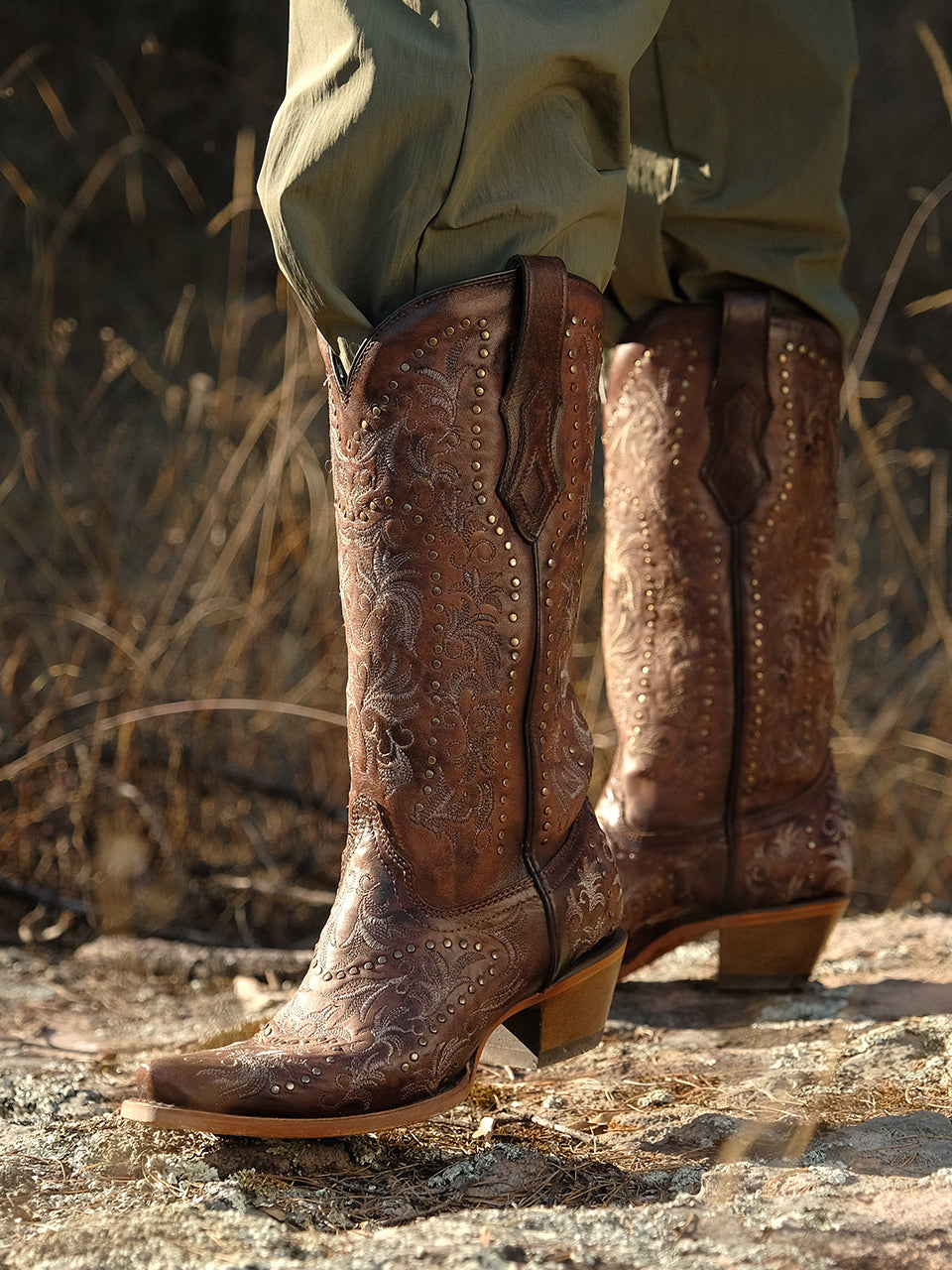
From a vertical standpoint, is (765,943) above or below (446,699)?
below

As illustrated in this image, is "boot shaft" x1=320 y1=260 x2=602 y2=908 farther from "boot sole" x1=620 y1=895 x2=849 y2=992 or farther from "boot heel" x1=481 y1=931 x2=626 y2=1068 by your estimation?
"boot sole" x1=620 y1=895 x2=849 y2=992

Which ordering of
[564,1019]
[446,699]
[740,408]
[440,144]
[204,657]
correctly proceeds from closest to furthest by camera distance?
[440,144] → [446,699] → [564,1019] → [740,408] → [204,657]

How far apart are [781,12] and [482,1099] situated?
133 centimetres

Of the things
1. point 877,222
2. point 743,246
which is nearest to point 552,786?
point 743,246

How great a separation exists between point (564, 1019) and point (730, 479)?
27.5 inches

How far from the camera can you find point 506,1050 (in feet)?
4.30

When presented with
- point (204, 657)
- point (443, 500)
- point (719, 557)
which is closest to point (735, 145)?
point (719, 557)

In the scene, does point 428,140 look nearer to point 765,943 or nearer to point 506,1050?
point 506,1050

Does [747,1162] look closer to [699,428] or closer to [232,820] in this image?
[699,428]

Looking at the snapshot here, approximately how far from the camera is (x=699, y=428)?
1562 mm

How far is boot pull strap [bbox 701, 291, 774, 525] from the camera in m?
1.53

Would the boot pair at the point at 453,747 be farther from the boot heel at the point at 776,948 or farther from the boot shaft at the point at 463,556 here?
the boot heel at the point at 776,948

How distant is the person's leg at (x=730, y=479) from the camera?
1543 mm

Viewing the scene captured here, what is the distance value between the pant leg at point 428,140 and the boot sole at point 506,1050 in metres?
0.68
